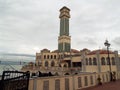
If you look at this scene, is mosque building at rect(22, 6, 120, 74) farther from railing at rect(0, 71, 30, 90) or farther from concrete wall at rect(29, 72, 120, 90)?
railing at rect(0, 71, 30, 90)

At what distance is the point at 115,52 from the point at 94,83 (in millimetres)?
15375

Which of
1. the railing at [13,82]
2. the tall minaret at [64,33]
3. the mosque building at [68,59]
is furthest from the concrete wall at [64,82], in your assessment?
the tall minaret at [64,33]

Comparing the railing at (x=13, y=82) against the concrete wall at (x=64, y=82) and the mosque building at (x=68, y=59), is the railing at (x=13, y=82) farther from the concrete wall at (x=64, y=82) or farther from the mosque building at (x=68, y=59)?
the mosque building at (x=68, y=59)

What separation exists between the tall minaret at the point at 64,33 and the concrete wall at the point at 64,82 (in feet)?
123

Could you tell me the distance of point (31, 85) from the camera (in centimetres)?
1067

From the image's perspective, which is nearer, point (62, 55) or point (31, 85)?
point (31, 85)

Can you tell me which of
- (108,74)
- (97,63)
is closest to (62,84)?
(108,74)

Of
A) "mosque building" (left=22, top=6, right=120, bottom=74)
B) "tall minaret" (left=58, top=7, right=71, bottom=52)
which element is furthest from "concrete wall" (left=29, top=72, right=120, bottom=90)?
"tall minaret" (left=58, top=7, right=71, bottom=52)

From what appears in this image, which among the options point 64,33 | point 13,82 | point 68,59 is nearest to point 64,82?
point 13,82

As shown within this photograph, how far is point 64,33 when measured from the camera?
193 ft

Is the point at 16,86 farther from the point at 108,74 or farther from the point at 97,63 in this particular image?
the point at 97,63

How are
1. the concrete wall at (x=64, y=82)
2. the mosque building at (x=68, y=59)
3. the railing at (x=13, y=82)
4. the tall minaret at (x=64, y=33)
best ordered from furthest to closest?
the tall minaret at (x=64, y=33), the mosque building at (x=68, y=59), the concrete wall at (x=64, y=82), the railing at (x=13, y=82)

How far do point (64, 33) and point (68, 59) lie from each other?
1368 cm

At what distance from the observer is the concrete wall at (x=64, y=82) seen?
11.0m
